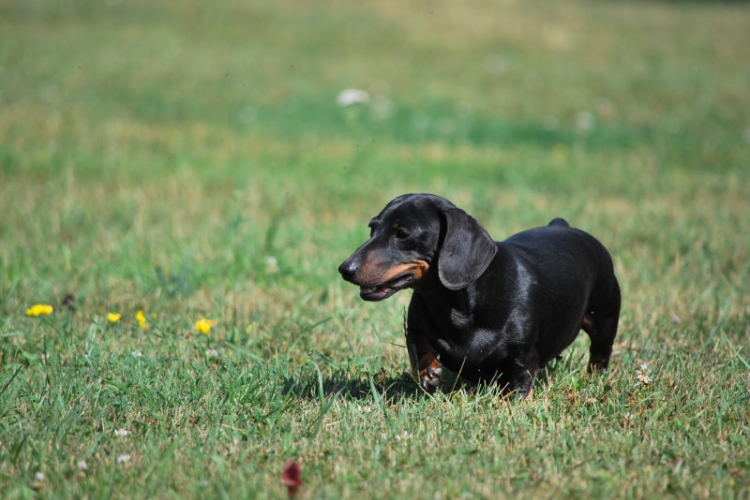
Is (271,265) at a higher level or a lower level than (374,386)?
lower

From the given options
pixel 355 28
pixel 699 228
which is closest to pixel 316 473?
pixel 699 228

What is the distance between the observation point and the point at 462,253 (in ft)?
10.6

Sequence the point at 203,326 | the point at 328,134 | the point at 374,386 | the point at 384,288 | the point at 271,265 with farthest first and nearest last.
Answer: the point at 328,134
the point at 271,265
the point at 203,326
the point at 374,386
the point at 384,288

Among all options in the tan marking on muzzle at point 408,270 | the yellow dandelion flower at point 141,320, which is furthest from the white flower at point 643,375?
the yellow dandelion flower at point 141,320

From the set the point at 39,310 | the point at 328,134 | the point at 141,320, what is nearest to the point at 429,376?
the point at 141,320

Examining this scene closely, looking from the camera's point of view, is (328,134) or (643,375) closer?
(643,375)

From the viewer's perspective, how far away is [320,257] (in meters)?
5.72

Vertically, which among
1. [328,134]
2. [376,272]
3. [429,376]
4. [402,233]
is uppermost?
[402,233]

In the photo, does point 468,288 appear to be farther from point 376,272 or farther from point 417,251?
point 376,272

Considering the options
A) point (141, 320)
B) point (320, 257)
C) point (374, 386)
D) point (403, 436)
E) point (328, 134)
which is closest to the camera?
point (403, 436)

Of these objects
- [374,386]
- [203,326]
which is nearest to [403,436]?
[374,386]

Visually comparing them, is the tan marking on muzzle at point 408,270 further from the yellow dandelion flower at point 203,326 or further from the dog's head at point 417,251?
the yellow dandelion flower at point 203,326

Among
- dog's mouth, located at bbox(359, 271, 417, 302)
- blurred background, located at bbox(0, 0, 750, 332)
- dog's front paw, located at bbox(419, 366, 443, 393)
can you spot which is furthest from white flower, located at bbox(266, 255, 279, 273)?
dog's mouth, located at bbox(359, 271, 417, 302)

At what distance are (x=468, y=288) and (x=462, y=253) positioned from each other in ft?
0.62
